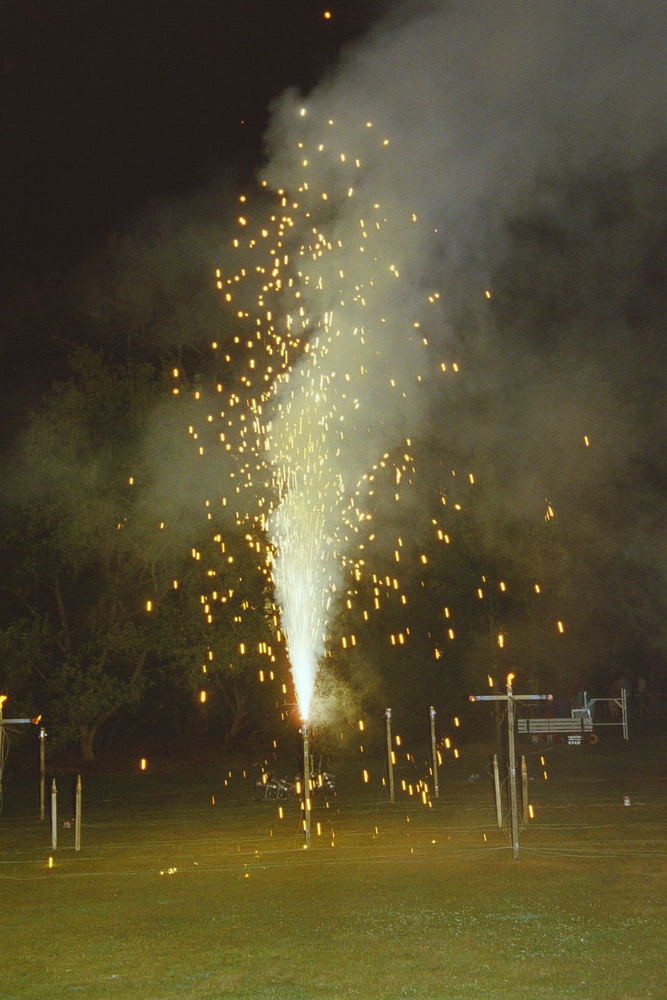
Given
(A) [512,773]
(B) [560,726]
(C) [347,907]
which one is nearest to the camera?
(C) [347,907]

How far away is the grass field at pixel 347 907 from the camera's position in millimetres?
6809

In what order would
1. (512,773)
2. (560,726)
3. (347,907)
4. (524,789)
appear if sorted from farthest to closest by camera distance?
(560,726), (524,789), (512,773), (347,907)

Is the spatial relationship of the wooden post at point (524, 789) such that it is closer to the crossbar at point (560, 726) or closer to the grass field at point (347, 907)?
the grass field at point (347, 907)

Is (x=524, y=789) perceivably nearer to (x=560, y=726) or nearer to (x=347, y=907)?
(x=347, y=907)

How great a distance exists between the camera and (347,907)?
9.15m

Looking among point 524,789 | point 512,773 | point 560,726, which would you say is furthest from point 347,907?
point 560,726

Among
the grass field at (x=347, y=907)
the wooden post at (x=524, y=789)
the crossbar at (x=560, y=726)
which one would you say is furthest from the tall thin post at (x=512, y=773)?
the crossbar at (x=560, y=726)

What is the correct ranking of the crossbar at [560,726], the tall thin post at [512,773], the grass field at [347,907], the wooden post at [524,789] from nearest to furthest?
the grass field at [347,907] → the tall thin post at [512,773] → the wooden post at [524,789] → the crossbar at [560,726]

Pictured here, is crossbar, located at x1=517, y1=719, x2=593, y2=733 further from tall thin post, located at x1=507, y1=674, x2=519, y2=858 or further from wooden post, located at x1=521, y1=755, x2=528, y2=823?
tall thin post, located at x1=507, y1=674, x2=519, y2=858

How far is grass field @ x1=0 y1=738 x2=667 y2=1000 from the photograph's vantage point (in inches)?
268

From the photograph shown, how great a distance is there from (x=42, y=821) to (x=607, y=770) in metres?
12.8

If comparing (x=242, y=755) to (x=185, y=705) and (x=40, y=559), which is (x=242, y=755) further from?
(x=40, y=559)

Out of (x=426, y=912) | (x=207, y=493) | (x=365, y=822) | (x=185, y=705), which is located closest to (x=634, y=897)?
(x=426, y=912)

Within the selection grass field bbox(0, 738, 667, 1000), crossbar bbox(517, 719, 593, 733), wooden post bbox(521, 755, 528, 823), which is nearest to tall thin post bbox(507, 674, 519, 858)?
grass field bbox(0, 738, 667, 1000)
